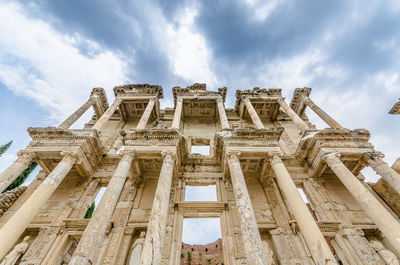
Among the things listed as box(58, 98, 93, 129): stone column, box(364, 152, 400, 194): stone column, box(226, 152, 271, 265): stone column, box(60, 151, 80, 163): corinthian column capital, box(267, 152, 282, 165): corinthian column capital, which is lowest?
box(226, 152, 271, 265): stone column

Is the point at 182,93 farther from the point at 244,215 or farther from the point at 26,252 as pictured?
the point at 26,252

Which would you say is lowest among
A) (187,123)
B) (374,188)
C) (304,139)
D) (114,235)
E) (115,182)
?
(114,235)

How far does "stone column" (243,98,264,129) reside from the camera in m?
12.0

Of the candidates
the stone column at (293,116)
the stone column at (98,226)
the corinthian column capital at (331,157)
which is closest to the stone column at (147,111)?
the stone column at (98,226)

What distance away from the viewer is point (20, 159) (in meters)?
9.14

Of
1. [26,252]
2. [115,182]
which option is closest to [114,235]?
[115,182]

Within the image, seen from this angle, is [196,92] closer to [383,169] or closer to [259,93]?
[259,93]

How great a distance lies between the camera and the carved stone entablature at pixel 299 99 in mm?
15828

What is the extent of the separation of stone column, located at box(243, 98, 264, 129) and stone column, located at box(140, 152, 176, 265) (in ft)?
20.8

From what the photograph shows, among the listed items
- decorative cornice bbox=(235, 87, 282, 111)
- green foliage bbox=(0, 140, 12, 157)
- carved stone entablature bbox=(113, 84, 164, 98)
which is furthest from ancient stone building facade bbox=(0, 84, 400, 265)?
green foliage bbox=(0, 140, 12, 157)

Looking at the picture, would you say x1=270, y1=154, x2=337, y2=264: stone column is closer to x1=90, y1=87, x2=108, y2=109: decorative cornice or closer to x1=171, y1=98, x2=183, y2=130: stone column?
x1=171, y1=98, x2=183, y2=130: stone column

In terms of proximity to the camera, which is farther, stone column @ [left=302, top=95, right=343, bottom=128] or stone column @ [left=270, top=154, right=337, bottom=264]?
stone column @ [left=302, top=95, right=343, bottom=128]

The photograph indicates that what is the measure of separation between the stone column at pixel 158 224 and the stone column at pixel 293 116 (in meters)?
8.70

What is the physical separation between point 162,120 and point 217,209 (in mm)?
9657
